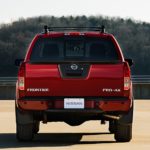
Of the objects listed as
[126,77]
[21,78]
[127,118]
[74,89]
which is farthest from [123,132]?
[21,78]

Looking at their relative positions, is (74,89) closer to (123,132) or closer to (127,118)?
(127,118)

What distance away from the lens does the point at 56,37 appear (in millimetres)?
14656

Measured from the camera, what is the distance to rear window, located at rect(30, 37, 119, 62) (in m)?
14.4

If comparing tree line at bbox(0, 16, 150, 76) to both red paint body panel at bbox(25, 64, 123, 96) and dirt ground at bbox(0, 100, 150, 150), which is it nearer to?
dirt ground at bbox(0, 100, 150, 150)

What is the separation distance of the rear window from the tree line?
123m

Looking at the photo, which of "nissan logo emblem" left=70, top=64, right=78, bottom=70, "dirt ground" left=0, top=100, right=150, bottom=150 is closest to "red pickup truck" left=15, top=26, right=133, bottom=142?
"nissan logo emblem" left=70, top=64, right=78, bottom=70

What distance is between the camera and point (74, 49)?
14.6 metres

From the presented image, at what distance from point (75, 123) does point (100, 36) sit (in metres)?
1.63

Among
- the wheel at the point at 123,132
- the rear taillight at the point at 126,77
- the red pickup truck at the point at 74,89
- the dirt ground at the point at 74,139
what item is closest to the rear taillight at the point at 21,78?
the red pickup truck at the point at 74,89

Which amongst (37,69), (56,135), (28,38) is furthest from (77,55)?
(28,38)

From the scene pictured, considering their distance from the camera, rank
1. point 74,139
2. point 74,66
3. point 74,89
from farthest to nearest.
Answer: point 74,139 → point 74,66 → point 74,89

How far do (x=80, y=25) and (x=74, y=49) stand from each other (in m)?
158

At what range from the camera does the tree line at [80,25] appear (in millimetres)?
148500

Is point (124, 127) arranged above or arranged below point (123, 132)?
above
